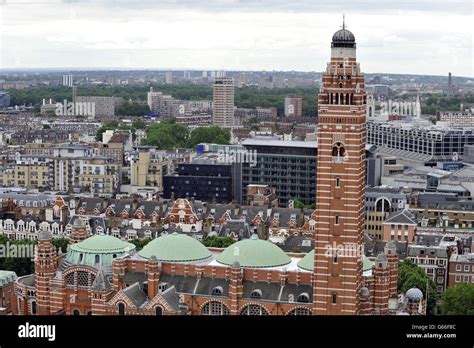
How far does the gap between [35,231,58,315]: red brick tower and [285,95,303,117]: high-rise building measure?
52.4 meters

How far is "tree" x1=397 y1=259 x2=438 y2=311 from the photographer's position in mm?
18453

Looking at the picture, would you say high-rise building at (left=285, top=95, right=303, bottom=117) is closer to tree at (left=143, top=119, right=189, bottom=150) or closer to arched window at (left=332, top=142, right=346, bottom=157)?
tree at (left=143, top=119, right=189, bottom=150)

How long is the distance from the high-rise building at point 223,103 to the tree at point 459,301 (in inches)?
2011

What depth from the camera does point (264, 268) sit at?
52.4ft

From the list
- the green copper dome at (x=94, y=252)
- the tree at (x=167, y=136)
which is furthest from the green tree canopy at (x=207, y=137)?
the green copper dome at (x=94, y=252)

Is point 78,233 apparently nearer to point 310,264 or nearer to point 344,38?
point 310,264

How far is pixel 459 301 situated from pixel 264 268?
4.23m

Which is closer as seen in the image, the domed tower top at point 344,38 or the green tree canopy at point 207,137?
the domed tower top at point 344,38

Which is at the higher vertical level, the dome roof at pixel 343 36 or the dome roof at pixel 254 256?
the dome roof at pixel 343 36

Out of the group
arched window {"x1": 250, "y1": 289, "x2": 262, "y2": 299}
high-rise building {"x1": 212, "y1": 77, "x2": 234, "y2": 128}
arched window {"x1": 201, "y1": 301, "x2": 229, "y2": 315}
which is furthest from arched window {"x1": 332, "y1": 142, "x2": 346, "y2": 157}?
high-rise building {"x1": 212, "y1": 77, "x2": 234, "y2": 128}

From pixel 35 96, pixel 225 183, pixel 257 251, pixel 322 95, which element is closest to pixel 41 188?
pixel 225 183

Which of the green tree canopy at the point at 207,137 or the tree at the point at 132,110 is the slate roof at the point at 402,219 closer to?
the green tree canopy at the point at 207,137

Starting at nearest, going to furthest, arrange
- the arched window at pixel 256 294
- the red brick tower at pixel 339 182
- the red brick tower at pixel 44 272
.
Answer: the red brick tower at pixel 339 182, the arched window at pixel 256 294, the red brick tower at pixel 44 272

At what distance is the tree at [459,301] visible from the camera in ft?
55.2
